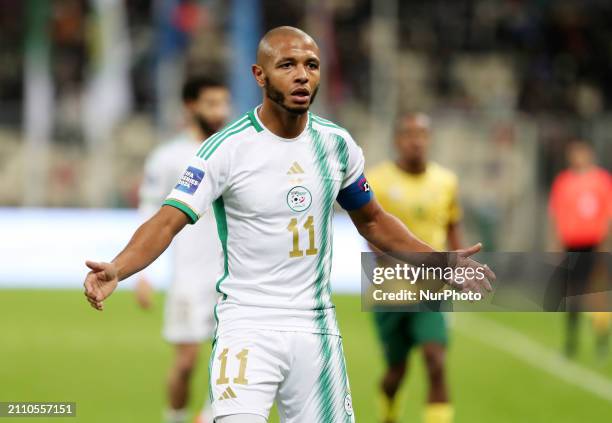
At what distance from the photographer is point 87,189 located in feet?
69.7

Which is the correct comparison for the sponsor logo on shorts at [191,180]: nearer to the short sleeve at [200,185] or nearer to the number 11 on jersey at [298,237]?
the short sleeve at [200,185]

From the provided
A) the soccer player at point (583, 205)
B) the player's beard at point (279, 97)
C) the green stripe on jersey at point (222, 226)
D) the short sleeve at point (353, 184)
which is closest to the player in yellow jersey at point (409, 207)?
the short sleeve at point (353, 184)

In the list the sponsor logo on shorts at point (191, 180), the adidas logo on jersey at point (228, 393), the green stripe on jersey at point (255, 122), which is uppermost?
the green stripe on jersey at point (255, 122)

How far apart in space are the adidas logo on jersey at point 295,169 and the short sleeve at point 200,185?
11.5 inches

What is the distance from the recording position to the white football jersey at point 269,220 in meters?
5.34

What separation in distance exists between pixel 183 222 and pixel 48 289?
49.8 feet

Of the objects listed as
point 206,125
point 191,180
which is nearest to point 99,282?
point 191,180

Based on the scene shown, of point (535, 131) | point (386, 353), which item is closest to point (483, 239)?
point (535, 131)

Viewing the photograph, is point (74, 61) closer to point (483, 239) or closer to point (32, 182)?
point (32, 182)

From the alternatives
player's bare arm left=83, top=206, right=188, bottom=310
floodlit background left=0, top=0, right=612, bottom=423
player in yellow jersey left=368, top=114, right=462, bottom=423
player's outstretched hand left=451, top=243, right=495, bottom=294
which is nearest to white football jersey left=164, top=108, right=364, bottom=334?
player's bare arm left=83, top=206, right=188, bottom=310

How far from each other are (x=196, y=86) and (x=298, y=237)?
322cm

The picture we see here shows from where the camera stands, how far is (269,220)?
5379 millimetres

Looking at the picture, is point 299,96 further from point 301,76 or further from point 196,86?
point 196,86

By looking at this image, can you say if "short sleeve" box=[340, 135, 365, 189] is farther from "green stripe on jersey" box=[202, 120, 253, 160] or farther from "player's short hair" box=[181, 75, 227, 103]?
"player's short hair" box=[181, 75, 227, 103]
